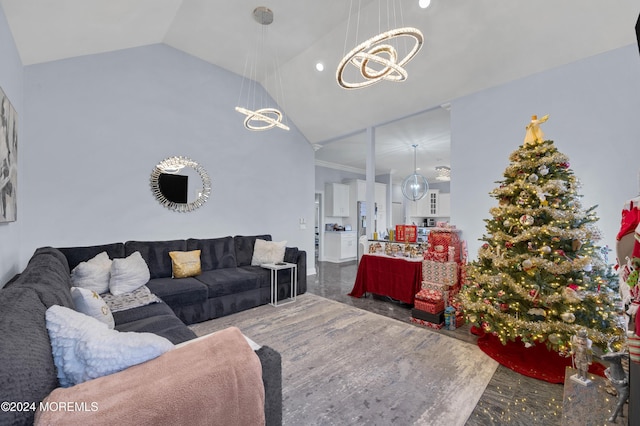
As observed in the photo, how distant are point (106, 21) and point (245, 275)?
330cm

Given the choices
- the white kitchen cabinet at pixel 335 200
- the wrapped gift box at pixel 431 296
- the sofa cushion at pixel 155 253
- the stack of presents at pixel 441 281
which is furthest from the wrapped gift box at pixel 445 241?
the white kitchen cabinet at pixel 335 200

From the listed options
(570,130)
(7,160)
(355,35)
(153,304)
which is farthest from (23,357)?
(570,130)

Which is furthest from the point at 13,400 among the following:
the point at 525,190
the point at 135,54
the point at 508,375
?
the point at 135,54

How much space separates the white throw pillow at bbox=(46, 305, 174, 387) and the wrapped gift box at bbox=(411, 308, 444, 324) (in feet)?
9.72

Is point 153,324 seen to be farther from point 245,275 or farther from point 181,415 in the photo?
point 245,275

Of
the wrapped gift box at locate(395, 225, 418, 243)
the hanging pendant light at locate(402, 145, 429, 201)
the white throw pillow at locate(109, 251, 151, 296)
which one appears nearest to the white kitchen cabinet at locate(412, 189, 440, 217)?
the hanging pendant light at locate(402, 145, 429, 201)

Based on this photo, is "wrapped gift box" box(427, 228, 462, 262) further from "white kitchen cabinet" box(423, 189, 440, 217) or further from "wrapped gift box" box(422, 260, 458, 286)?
"white kitchen cabinet" box(423, 189, 440, 217)

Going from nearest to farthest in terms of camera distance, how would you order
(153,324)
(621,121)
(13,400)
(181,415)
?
(13,400)
(181,415)
(153,324)
(621,121)

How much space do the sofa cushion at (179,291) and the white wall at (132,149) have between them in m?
1.01

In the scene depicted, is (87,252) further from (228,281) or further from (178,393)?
(178,393)

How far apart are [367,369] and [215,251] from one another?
2878mm

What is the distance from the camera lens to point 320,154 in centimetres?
745

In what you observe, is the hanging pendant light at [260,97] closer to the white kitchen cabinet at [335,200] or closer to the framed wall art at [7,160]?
the framed wall art at [7,160]

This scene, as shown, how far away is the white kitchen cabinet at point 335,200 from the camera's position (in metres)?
8.13
